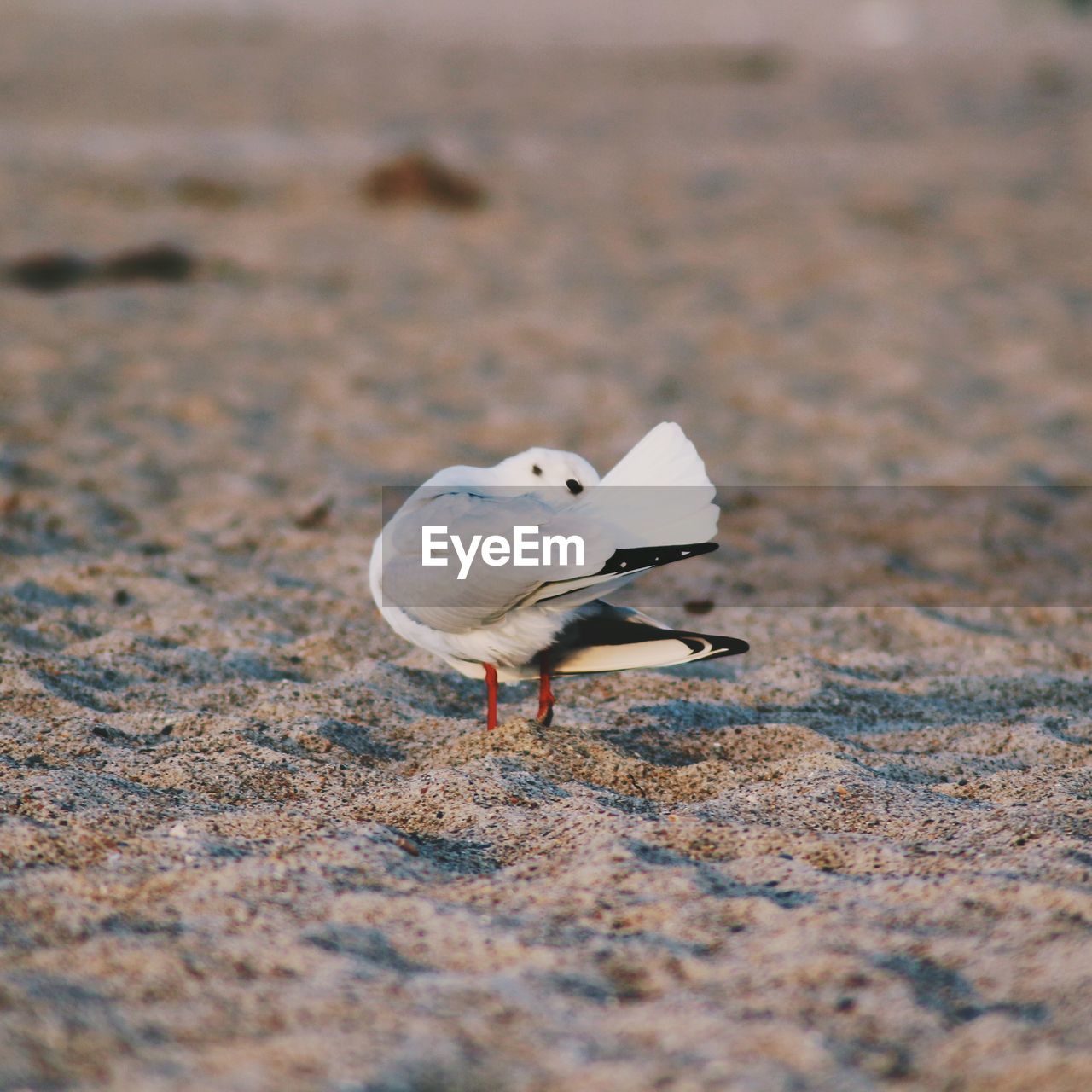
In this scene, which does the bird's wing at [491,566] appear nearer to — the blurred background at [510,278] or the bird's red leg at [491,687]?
the bird's red leg at [491,687]

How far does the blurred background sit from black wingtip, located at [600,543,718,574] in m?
2.30

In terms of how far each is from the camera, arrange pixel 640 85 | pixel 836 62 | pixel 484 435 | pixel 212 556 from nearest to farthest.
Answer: pixel 212 556, pixel 484 435, pixel 640 85, pixel 836 62

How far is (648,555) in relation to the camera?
91.3 inches

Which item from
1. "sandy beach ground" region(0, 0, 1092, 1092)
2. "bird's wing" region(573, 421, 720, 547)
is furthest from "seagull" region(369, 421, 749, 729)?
"sandy beach ground" region(0, 0, 1092, 1092)

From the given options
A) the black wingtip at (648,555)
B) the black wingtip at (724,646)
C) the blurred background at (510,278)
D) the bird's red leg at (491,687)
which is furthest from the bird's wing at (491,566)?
the blurred background at (510,278)

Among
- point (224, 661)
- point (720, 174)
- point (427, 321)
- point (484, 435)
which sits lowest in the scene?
point (224, 661)

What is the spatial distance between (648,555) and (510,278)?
17.6 feet

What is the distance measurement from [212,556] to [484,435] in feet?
5.11

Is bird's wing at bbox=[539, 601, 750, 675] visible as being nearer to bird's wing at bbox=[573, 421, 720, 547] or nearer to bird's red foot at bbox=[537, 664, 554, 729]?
bird's red foot at bbox=[537, 664, 554, 729]

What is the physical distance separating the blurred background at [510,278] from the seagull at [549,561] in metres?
1.84

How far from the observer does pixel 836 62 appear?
658 inches

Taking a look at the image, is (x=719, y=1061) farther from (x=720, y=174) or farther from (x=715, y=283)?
(x=720, y=174)

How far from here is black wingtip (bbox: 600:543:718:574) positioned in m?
2.32

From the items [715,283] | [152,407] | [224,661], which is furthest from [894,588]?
[715,283]
